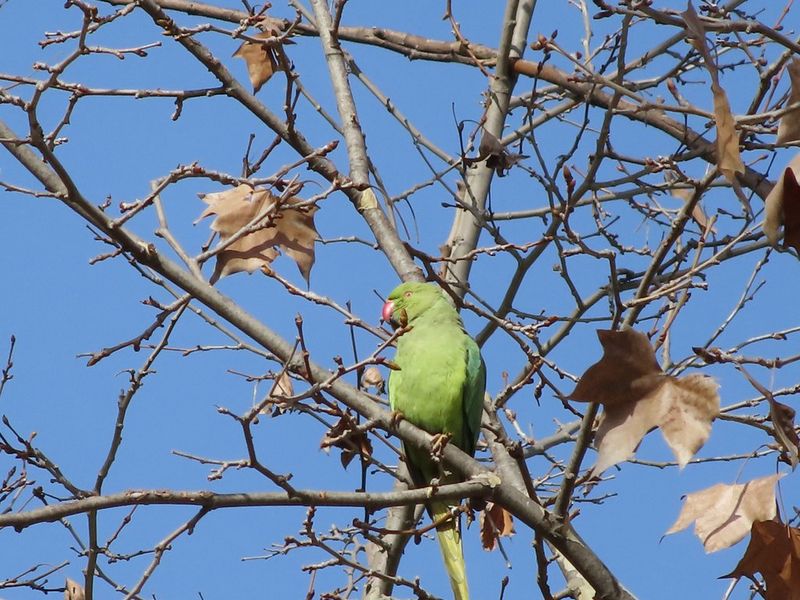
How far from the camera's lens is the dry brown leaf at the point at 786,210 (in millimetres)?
2580

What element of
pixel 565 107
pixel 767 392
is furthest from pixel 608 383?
pixel 565 107

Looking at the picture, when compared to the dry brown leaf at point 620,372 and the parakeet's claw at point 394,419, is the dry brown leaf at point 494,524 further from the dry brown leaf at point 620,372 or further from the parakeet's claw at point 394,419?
the dry brown leaf at point 620,372

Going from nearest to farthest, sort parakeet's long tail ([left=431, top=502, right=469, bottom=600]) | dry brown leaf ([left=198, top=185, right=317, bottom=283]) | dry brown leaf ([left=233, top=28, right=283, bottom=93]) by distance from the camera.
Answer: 1. dry brown leaf ([left=198, top=185, right=317, bottom=283])
2. parakeet's long tail ([left=431, top=502, right=469, bottom=600])
3. dry brown leaf ([left=233, top=28, right=283, bottom=93])

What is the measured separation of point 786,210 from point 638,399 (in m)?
0.61

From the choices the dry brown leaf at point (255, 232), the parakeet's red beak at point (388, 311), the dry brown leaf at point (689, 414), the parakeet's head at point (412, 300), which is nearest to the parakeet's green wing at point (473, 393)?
the parakeet's head at point (412, 300)

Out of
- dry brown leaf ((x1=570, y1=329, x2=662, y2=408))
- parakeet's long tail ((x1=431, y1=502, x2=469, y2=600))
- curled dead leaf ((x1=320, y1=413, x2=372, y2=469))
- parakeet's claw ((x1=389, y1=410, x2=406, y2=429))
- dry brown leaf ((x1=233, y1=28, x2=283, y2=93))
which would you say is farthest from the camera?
dry brown leaf ((x1=233, y1=28, x2=283, y2=93))

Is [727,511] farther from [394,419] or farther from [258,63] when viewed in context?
[258,63]

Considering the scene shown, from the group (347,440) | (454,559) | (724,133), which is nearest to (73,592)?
(347,440)

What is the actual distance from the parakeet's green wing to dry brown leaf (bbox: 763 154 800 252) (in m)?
1.95

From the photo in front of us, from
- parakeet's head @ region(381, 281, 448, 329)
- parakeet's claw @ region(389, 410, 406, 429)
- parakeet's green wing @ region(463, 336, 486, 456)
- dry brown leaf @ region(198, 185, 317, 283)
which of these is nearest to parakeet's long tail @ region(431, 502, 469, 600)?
parakeet's green wing @ region(463, 336, 486, 456)

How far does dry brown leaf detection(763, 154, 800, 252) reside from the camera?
258 centimetres

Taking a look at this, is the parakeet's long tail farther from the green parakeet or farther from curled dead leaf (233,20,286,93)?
curled dead leaf (233,20,286,93)

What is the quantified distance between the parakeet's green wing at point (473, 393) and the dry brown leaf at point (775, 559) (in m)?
1.62

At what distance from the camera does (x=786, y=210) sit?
2.59m
